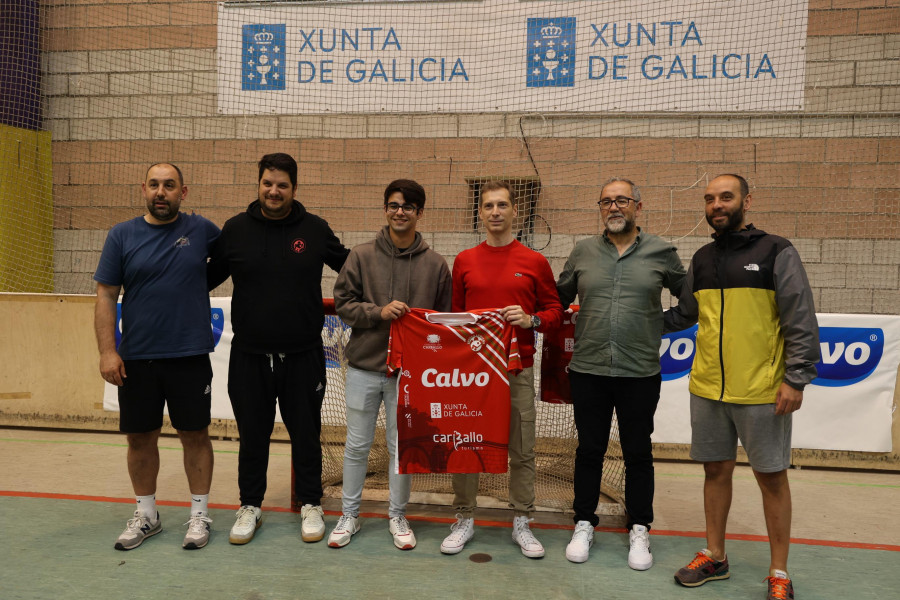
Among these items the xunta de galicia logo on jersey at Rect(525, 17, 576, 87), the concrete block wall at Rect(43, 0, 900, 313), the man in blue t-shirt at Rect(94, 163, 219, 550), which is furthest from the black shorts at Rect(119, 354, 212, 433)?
the xunta de galicia logo on jersey at Rect(525, 17, 576, 87)

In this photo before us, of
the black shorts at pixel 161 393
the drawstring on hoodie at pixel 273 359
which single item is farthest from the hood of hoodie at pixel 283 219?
the black shorts at pixel 161 393

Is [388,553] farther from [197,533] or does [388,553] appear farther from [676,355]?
[676,355]

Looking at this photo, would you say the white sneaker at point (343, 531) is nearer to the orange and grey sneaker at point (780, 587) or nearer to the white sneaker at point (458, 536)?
the white sneaker at point (458, 536)

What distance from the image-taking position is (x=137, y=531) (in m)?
3.22

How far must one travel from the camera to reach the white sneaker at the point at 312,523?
326cm

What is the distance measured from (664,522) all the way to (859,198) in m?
3.72

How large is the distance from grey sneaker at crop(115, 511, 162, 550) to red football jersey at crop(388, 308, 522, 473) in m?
1.38

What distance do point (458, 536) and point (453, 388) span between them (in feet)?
2.48

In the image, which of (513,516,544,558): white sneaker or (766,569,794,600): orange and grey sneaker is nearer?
(766,569,794,600): orange and grey sneaker

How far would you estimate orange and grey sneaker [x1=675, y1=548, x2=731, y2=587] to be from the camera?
2.88 meters

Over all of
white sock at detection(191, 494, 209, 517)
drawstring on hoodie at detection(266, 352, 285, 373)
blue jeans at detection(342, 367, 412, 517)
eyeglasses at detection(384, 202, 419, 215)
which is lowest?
white sock at detection(191, 494, 209, 517)

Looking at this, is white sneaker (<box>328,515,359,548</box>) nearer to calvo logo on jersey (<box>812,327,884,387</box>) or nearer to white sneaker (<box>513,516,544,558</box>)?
white sneaker (<box>513,516,544,558</box>)

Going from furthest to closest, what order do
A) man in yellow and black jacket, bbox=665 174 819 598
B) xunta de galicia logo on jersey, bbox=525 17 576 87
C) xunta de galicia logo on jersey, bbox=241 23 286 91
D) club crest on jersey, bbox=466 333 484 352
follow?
1. xunta de galicia logo on jersey, bbox=241 23 286 91
2. xunta de galicia logo on jersey, bbox=525 17 576 87
3. club crest on jersey, bbox=466 333 484 352
4. man in yellow and black jacket, bbox=665 174 819 598

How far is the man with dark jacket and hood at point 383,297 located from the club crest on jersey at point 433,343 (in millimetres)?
166
